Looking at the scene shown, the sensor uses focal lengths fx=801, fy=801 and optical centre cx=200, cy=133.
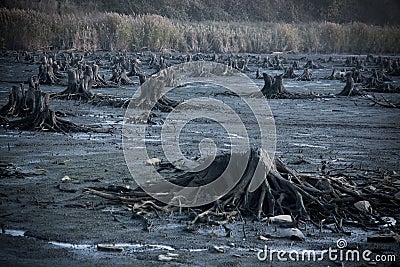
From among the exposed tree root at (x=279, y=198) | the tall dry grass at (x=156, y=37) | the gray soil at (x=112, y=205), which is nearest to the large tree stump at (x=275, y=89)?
the gray soil at (x=112, y=205)

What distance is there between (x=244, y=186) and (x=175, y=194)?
838 mm

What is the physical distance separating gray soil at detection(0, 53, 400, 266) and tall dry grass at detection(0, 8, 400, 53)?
25.4 m

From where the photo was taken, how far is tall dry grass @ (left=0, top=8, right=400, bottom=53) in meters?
43.3

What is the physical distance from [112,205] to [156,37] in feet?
131

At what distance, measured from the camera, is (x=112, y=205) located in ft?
31.3

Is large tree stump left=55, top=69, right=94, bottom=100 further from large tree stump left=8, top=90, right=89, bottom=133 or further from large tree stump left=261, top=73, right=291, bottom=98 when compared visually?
large tree stump left=8, top=90, right=89, bottom=133

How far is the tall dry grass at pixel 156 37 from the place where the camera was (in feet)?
142

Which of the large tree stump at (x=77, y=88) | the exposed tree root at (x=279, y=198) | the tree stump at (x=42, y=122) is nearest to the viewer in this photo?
the exposed tree root at (x=279, y=198)

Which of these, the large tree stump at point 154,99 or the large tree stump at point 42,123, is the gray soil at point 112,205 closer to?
the large tree stump at point 42,123

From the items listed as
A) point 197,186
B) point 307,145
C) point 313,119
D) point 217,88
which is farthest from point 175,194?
point 217,88

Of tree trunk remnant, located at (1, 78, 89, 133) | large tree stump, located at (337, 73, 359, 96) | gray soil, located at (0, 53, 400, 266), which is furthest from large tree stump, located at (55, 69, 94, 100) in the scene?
large tree stump, located at (337, 73, 359, 96)

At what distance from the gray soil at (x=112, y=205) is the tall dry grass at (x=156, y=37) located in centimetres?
2544

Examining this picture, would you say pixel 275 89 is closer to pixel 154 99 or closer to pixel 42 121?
pixel 154 99

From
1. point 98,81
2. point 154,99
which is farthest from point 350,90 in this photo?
point 154,99
